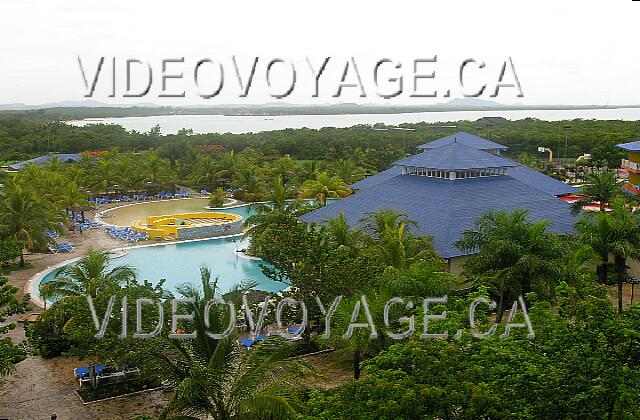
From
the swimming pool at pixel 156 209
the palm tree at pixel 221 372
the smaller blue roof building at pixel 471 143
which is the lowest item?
the swimming pool at pixel 156 209

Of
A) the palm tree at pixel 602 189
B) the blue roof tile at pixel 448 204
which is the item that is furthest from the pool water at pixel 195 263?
the palm tree at pixel 602 189

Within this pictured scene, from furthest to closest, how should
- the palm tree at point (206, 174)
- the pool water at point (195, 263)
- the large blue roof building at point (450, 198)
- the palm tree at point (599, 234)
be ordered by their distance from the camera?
the palm tree at point (206, 174)
the pool water at point (195, 263)
the large blue roof building at point (450, 198)
the palm tree at point (599, 234)

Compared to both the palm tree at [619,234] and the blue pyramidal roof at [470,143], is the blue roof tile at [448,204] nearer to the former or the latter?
the palm tree at [619,234]

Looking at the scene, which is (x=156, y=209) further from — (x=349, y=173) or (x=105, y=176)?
(x=349, y=173)

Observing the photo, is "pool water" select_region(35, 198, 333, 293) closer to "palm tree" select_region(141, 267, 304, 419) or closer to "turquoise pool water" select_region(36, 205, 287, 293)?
"turquoise pool water" select_region(36, 205, 287, 293)

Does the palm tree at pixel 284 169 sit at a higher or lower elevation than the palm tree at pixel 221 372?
higher

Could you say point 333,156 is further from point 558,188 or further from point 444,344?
point 444,344

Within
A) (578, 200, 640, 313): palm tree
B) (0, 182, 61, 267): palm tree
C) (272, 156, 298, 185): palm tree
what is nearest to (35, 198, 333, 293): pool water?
(0, 182, 61, 267): palm tree

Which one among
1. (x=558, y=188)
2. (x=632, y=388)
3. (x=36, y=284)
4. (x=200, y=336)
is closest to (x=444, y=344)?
(x=632, y=388)
